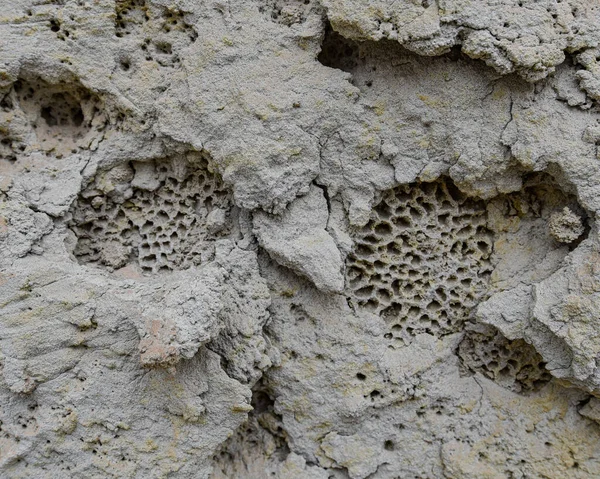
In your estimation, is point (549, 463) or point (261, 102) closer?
point (261, 102)

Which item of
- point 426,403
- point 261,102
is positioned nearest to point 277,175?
point 261,102

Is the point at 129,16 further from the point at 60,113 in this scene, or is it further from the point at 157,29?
the point at 60,113

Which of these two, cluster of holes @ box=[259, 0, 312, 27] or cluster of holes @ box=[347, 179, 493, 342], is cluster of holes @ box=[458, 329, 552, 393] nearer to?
cluster of holes @ box=[347, 179, 493, 342]

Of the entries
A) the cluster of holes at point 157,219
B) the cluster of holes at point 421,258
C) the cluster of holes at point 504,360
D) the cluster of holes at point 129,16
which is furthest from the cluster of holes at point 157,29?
the cluster of holes at point 504,360

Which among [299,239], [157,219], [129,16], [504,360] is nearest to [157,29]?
[129,16]

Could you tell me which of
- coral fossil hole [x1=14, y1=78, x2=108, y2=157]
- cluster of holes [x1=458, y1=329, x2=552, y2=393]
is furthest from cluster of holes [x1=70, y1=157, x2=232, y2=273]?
cluster of holes [x1=458, y1=329, x2=552, y2=393]

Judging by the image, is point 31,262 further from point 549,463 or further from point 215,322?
point 549,463
